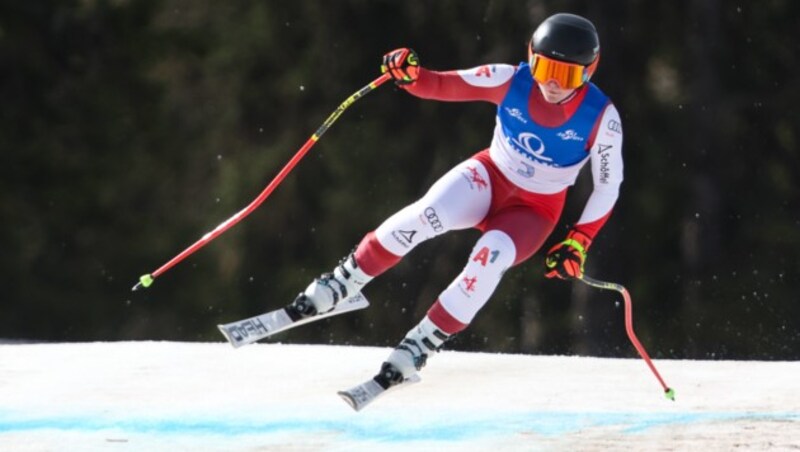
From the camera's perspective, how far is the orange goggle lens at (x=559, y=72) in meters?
5.80

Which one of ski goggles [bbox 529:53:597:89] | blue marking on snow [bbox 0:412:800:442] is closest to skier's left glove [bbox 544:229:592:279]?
ski goggles [bbox 529:53:597:89]

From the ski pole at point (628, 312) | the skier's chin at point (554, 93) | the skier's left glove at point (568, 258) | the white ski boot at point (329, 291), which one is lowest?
the ski pole at point (628, 312)

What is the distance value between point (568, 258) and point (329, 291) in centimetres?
96

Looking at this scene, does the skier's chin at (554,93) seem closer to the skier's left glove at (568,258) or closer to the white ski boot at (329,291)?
the skier's left glove at (568,258)

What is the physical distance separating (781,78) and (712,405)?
6793mm

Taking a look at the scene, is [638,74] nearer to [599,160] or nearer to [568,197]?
[568,197]

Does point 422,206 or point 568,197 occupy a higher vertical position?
point 422,206

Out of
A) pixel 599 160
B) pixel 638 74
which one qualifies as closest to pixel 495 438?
pixel 599 160

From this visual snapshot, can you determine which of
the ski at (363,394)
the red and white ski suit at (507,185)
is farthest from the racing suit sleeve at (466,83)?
the ski at (363,394)

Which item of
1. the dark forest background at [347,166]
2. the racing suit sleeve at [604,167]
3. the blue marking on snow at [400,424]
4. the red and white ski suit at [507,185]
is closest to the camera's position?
the red and white ski suit at [507,185]

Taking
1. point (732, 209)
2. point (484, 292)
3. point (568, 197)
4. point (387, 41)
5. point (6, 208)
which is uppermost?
point (6, 208)

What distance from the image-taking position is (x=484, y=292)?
5801 mm

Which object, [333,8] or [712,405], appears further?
[333,8]

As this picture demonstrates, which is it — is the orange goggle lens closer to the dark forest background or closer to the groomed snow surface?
the groomed snow surface
